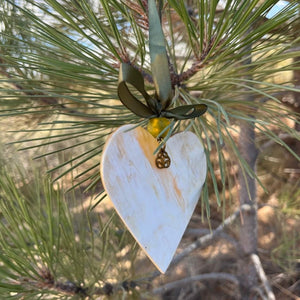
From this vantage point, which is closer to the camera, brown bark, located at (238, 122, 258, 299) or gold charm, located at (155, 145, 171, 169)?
gold charm, located at (155, 145, 171, 169)

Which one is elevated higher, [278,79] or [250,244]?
[278,79]

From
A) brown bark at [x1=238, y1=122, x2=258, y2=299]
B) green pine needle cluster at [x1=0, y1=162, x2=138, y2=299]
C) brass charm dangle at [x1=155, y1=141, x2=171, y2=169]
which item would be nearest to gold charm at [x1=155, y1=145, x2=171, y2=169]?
brass charm dangle at [x1=155, y1=141, x2=171, y2=169]

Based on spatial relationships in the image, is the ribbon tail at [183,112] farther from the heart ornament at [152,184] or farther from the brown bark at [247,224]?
the brown bark at [247,224]

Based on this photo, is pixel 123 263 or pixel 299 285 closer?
pixel 123 263

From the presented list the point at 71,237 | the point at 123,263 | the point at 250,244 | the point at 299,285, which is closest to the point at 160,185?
the point at 71,237

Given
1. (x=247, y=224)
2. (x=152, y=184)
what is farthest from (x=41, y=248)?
(x=247, y=224)

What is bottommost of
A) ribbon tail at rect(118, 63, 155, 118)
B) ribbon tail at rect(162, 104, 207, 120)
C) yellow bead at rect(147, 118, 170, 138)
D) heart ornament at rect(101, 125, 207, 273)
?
heart ornament at rect(101, 125, 207, 273)

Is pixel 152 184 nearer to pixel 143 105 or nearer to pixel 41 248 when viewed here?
pixel 143 105

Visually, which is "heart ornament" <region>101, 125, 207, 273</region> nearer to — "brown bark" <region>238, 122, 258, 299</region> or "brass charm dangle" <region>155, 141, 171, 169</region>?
"brass charm dangle" <region>155, 141, 171, 169</region>

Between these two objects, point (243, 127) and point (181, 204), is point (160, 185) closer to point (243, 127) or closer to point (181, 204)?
point (181, 204)
